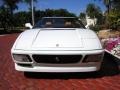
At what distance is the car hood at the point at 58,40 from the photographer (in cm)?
611

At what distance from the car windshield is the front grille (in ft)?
6.33

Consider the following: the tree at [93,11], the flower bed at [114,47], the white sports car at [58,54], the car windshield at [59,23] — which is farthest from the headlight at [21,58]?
the tree at [93,11]

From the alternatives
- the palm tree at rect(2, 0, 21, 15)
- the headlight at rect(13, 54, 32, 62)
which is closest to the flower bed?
the headlight at rect(13, 54, 32, 62)

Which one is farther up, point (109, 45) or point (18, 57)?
point (18, 57)

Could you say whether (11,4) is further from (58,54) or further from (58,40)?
(58,54)

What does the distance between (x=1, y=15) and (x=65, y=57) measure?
4472 cm

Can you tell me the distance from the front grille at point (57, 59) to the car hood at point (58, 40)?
0.17m

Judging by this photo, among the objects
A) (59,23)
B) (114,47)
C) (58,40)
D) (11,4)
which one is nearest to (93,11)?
(11,4)

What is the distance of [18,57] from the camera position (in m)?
6.13

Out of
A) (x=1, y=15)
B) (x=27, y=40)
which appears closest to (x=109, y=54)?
(x=27, y=40)

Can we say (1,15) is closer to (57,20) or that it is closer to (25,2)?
(25,2)

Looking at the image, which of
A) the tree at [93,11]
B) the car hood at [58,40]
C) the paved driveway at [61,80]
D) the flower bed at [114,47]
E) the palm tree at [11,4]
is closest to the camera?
the paved driveway at [61,80]

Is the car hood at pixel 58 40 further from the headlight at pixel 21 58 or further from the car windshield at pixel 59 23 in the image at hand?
the car windshield at pixel 59 23

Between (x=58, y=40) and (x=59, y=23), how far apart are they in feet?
5.85
